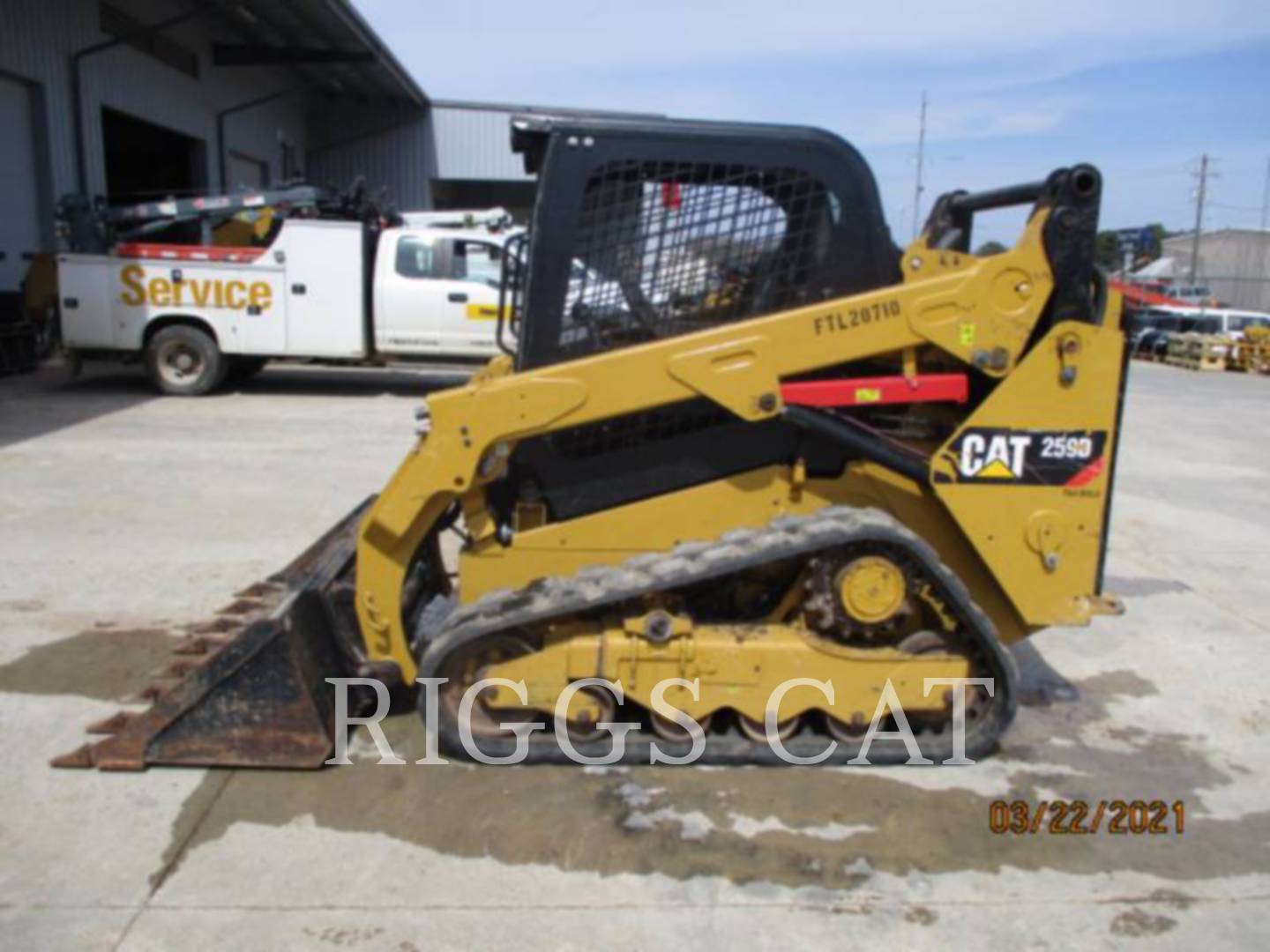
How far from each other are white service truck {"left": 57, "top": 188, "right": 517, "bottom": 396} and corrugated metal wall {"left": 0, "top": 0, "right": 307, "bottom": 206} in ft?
9.18

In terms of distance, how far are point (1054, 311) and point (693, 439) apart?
1404 mm

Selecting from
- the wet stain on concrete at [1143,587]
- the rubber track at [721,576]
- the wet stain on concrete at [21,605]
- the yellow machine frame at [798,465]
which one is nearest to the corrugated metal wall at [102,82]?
the wet stain on concrete at [21,605]

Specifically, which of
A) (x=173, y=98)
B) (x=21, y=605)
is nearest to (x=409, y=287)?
(x=21, y=605)

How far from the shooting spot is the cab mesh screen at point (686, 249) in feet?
13.2

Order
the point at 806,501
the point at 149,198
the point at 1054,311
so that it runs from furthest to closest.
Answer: the point at 149,198, the point at 806,501, the point at 1054,311

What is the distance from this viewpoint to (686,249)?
408cm

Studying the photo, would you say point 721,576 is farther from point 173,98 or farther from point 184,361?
point 173,98

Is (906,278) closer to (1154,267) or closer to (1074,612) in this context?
(1074,612)

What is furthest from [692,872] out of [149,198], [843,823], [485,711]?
[149,198]

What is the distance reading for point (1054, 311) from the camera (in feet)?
12.8

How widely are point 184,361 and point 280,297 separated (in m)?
1.49

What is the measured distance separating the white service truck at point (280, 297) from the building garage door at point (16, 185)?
1939 mm
